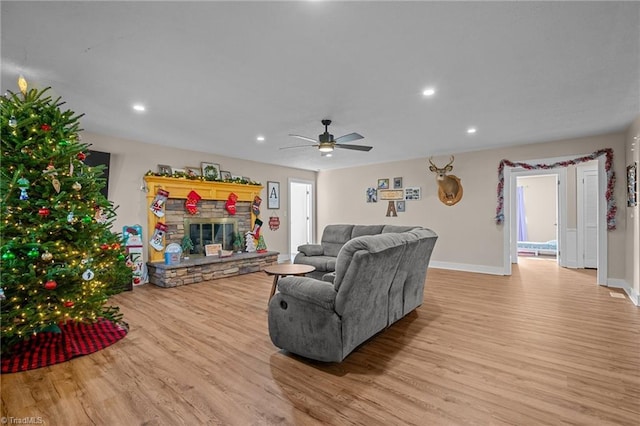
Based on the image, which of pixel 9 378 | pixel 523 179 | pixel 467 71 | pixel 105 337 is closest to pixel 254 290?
pixel 105 337

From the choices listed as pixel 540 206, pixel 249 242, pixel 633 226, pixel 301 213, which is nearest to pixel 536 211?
pixel 540 206

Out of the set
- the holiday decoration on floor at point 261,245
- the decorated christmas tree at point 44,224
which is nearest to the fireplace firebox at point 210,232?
the holiday decoration on floor at point 261,245

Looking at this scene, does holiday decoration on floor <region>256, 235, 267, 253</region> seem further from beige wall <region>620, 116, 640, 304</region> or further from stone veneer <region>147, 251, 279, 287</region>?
beige wall <region>620, 116, 640, 304</region>

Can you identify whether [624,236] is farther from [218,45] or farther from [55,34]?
[55,34]

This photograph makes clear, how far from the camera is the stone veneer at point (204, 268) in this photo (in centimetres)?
493

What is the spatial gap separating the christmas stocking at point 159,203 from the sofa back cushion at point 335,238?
3.01 metres

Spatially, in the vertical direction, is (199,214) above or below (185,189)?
below

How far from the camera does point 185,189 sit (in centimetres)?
565

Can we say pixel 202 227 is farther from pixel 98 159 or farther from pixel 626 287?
pixel 626 287

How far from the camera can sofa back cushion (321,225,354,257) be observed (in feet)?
18.0

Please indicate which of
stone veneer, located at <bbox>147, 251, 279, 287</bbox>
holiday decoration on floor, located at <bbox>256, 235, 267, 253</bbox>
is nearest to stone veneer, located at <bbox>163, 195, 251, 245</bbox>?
holiday decoration on floor, located at <bbox>256, 235, 267, 253</bbox>

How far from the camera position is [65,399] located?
77.6 inches

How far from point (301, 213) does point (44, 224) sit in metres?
6.73

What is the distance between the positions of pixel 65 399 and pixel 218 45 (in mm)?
2708
